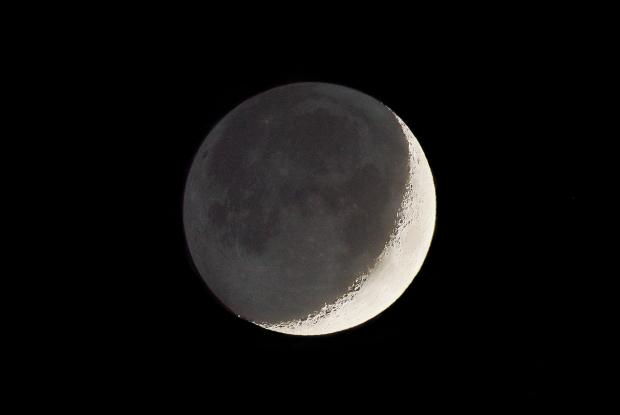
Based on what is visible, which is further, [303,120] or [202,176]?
[202,176]

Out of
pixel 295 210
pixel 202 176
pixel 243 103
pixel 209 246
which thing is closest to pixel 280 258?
pixel 295 210

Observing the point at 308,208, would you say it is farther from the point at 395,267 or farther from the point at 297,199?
the point at 395,267

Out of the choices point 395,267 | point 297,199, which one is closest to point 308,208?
point 297,199

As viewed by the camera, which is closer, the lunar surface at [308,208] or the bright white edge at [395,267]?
the lunar surface at [308,208]

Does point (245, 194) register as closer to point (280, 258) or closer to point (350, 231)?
point (280, 258)

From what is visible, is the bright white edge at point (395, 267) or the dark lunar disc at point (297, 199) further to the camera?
the bright white edge at point (395, 267)
